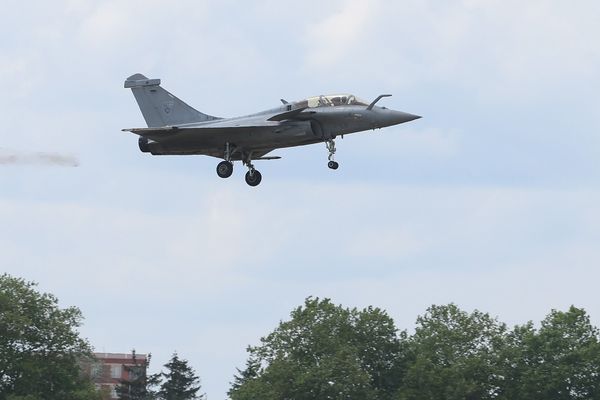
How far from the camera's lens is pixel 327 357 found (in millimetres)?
93875

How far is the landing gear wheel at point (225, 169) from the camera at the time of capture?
6047 cm

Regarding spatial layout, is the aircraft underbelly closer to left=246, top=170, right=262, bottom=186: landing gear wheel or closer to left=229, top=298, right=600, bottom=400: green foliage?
left=246, top=170, right=262, bottom=186: landing gear wheel

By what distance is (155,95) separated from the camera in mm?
64562

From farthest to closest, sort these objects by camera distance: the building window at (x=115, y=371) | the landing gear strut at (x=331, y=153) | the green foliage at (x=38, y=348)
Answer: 1. the building window at (x=115, y=371)
2. the green foliage at (x=38, y=348)
3. the landing gear strut at (x=331, y=153)

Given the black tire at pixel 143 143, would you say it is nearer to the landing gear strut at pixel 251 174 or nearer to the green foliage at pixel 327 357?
the landing gear strut at pixel 251 174

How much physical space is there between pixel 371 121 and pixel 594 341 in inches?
1681

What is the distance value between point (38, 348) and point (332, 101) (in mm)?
39662

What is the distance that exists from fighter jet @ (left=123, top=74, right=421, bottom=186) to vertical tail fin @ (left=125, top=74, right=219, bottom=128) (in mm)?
87

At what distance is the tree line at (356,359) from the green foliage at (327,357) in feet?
0.20

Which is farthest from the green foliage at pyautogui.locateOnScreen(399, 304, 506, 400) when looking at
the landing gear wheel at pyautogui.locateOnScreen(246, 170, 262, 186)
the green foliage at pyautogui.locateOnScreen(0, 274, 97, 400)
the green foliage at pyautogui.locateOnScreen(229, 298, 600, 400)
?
the landing gear wheel at pyautogui.locateOnScreen(246, 170, 262, 186)

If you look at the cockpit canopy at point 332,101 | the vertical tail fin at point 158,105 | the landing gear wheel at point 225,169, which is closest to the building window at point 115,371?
the vertical tail fin at point 158,105

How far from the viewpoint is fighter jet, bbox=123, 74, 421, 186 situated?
58625 mm

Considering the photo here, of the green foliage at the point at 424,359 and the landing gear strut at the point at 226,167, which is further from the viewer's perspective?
the green foliage at the point at 424,359

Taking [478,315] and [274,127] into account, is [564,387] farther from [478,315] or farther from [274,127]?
[274,127]
